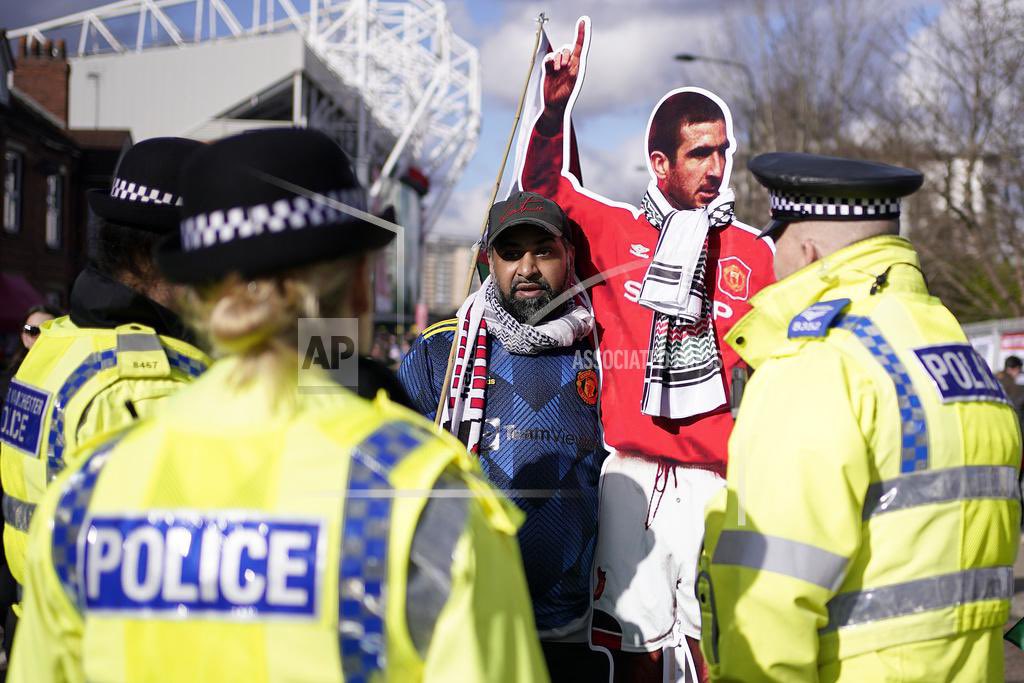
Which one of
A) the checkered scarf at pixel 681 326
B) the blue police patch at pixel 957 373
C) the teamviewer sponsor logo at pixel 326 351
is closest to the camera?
the teamviewer sponsor logo at pixel 326 351

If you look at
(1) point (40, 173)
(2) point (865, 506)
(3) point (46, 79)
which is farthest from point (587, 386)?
(3) point (46, 79)

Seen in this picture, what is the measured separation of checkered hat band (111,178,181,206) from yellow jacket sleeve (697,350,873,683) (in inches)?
57.0

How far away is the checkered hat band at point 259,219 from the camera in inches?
53.9

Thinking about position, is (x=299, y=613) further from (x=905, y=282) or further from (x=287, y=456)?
(x=905, y=282)

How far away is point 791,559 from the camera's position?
1.96 m

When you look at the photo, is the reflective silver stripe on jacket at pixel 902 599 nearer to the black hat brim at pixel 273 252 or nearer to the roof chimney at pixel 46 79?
the black hat brim at pixel 273 252

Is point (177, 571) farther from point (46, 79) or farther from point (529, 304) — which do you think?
point (46, 79)

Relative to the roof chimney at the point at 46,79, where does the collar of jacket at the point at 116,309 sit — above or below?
below

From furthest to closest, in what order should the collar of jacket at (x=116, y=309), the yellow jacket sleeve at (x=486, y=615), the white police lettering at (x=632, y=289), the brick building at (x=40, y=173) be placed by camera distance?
the brick building at (x=40, y=173) → the white police lettering at (x=632, y=289) → the collar of jacket at (x=116, y=309) → the yellow jacket sleeve at (x=486, y=615)

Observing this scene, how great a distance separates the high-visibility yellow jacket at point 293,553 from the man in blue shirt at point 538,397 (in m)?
1.73

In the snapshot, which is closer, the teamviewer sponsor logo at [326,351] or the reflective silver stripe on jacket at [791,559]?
the teamviewer sponsor logo at [326,351]

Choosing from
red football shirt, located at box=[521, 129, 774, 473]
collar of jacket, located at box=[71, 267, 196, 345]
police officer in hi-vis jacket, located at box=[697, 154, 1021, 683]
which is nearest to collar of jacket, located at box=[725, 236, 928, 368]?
police officer in hi-vis jacket, located at box=[697, 154, 1021, 683]

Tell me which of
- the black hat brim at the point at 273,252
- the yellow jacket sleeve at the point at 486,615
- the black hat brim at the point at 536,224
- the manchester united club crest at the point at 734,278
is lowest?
the yellow jacket sleeve at the point at 486,615

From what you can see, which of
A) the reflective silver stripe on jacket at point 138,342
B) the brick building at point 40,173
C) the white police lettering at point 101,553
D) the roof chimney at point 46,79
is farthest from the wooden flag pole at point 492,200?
the roof chimney at point 46,79
